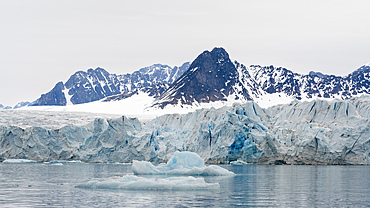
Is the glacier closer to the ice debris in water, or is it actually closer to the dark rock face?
the ice debris in water

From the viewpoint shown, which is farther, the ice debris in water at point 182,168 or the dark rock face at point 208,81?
the dark rock face at point 208,81

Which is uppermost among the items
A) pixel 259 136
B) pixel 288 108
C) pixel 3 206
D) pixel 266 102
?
pixel 266 102

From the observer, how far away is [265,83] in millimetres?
183875

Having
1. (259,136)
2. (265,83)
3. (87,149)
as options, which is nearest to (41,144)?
(87,149)

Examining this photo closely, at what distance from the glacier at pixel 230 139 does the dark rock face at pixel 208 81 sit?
115054 millimetres

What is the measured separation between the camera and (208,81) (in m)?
180

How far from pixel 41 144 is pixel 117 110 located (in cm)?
10856

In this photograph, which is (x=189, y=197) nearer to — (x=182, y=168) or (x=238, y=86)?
(x=182, y=168)

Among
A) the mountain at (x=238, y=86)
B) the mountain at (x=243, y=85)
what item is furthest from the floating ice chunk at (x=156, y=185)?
the mountain at (x=243, y=85)

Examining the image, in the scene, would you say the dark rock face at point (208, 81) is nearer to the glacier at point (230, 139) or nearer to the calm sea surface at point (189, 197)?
the glacier at point (230, 139)

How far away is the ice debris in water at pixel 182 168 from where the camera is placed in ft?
88.1

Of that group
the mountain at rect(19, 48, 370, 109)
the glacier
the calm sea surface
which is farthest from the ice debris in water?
the mountain at rect(19, 48, 370, 109)

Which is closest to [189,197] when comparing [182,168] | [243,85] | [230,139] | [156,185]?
[156,185]

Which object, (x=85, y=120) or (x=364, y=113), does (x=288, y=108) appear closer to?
(x=364, y=113)
